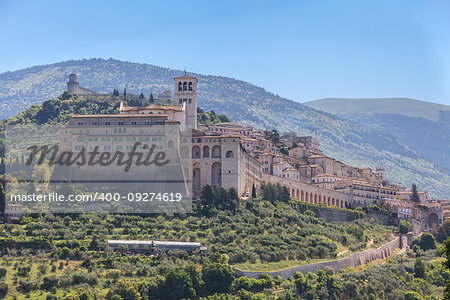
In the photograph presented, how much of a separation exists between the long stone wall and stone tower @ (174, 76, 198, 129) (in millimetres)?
26408

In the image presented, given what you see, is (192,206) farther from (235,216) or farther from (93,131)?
(93,131)

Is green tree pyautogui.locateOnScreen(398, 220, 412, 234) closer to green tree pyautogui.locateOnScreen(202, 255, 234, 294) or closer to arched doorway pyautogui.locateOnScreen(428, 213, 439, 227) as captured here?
arched doorway pyautogui.locateOnScreen(428, 213, 439, 227)

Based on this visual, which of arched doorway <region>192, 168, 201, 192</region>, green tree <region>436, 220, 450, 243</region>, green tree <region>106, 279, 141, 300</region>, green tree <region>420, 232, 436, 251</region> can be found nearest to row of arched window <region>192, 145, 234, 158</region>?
arched doorway <region>192, 168, 201, 192</region>

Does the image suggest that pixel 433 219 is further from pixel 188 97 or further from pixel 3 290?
pixel 3 290

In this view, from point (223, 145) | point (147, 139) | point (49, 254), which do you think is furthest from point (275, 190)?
point (49, 254)

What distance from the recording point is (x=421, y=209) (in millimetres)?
113125

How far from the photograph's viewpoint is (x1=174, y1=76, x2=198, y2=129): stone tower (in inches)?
4023

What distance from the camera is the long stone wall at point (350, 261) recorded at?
76219 mm

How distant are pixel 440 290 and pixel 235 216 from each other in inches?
870

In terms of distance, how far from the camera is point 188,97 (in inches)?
4060

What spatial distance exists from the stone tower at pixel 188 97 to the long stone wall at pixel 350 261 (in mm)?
26408

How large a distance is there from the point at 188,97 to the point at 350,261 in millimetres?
30118

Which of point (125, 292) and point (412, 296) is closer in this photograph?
point (125, 292)

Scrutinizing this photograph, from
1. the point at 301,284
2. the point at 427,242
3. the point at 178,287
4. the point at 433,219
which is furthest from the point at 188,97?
the point at 178,287
